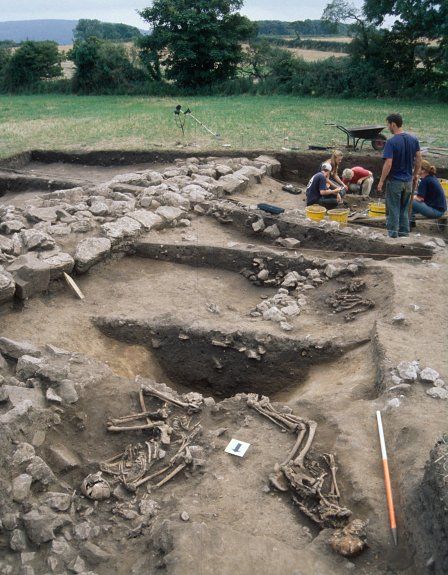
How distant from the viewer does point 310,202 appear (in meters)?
9.99

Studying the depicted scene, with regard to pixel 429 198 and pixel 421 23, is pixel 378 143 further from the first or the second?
pixel 421 23

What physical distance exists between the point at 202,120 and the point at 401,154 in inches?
415

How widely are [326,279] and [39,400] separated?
3.96m

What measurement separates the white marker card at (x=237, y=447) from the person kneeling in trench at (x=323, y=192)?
597 cm

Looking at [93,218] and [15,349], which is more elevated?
[93,218]

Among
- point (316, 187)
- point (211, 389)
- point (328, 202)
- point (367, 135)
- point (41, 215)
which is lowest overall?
point (211, 389)

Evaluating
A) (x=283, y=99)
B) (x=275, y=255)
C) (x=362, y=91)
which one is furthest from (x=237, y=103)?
(x=275, y=255)

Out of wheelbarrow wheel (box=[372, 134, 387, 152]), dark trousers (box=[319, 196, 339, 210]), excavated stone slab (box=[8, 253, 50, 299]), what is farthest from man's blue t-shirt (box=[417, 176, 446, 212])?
excavated stone slab (box=[8, 253, 50, 299])

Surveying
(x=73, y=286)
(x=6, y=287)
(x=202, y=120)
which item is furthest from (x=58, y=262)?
(x=202, y=120)

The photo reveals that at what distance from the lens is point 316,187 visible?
9.90 meters

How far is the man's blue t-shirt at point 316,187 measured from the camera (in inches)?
386

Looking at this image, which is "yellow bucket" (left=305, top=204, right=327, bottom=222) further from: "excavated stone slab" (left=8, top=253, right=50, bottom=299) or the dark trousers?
"excavated stone slab" (left=8, top=253, right=50, bottom=299)

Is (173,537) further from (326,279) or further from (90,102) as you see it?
(90,102)

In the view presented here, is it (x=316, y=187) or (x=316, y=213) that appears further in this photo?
(x=316, y=187)
